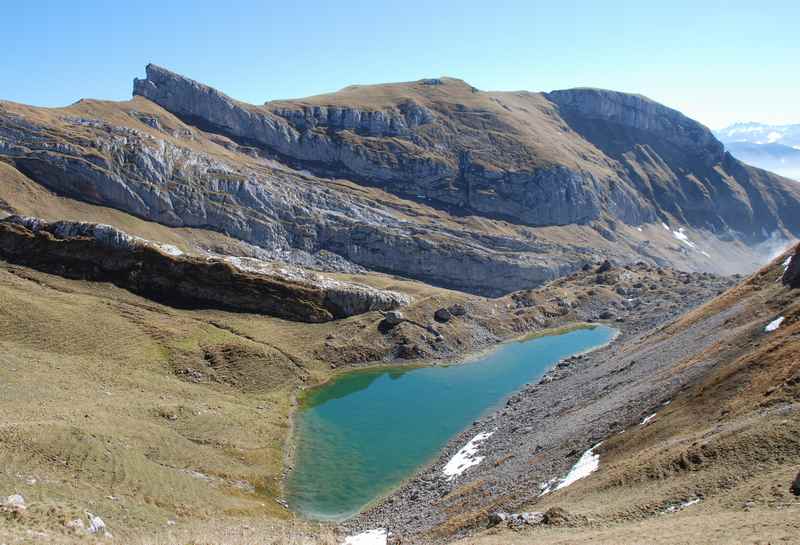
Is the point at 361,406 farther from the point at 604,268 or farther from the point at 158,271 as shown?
the point at 604,268

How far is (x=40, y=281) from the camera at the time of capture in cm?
9375

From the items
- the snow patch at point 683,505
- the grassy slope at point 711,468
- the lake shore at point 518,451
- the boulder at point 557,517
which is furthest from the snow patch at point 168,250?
the snow patch at point 683,505

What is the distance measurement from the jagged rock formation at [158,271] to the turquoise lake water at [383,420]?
2209 centimetres

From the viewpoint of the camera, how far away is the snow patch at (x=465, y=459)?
56062 millimetres

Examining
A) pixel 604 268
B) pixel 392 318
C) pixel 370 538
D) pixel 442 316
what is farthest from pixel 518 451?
pixel 604 268

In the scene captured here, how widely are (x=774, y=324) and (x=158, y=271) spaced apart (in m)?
96.0

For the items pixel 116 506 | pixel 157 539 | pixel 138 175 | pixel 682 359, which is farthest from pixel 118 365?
pixel 138 175

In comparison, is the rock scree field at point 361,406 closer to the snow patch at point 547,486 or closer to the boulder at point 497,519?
the boulder at point 497,519

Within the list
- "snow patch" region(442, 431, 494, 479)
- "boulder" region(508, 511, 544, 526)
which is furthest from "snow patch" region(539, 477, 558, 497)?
"snow patch" region(442, 431, 494, 479)

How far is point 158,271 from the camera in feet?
339

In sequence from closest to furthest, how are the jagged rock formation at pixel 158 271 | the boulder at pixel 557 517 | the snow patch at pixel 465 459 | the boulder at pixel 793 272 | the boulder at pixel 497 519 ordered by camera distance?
the boulder at pixel 557 517 < the boulder at pixel 497 519 < the snow patch at pixel 465 459 < the boulder at pixel 793 272 < the jagged rock formation at pixel 158 271

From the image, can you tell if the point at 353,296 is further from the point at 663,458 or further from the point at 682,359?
the point at 663,458

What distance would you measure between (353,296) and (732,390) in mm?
81492

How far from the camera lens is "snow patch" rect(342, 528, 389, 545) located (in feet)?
141
